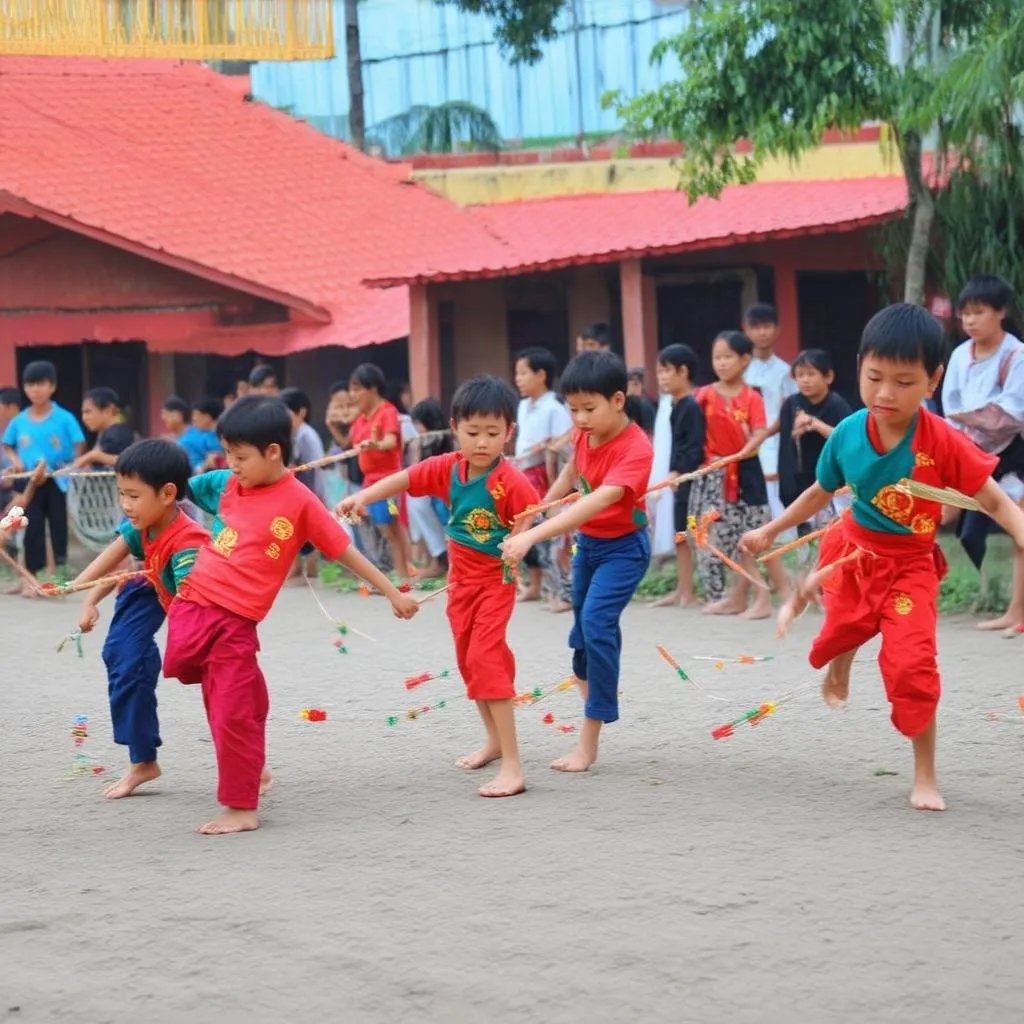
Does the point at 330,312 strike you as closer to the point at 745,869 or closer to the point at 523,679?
the point at 523,679

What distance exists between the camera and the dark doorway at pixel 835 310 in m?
15.1

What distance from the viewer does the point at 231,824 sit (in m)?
5.57

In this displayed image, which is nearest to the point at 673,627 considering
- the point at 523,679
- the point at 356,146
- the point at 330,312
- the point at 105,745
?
the point at 523,679

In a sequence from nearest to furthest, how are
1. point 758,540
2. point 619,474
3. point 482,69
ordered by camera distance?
1. point 758,540
2. point 619,474
3. point 482,69

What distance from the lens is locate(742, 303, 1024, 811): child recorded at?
17.9 feet

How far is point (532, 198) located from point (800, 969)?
15.8 meters

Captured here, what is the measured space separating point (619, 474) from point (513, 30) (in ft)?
55.2

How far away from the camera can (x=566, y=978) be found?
13.0 ft

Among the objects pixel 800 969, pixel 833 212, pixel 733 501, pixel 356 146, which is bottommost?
pixel 800 969

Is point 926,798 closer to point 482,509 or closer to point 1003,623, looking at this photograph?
point 482,509

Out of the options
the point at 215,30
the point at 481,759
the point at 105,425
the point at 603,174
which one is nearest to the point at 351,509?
the point at 481,759

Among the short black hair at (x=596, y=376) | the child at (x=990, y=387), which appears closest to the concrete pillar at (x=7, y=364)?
the child at (x=990, y=387)

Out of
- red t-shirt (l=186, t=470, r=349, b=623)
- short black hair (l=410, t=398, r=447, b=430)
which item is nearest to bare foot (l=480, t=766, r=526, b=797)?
red t-shirt (l=186, t=470, r=349, b=623)

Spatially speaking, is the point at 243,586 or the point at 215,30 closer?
the point at 243,586
